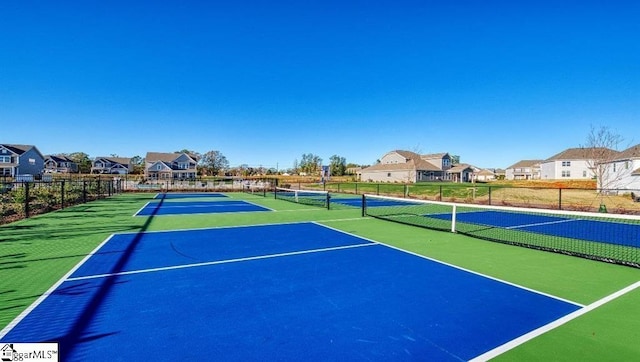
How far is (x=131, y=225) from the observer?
37.9 feet

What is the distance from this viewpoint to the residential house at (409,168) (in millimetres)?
58312

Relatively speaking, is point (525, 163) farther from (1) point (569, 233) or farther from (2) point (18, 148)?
(2) point (18, 148)

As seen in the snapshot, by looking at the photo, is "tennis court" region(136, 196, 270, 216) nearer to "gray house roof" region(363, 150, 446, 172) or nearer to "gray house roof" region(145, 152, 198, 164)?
"gray house roof" region(363, 150, 446, 172)

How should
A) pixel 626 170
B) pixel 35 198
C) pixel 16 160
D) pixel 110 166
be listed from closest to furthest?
pixel 35 198, pixel 626 170, pixel 16 160, pixel 110 166

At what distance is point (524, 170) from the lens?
Answer: 8631 centimetres

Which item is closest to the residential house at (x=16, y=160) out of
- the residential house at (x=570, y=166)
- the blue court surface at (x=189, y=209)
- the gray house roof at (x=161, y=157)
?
the gray house roof at (x=161, y=157)

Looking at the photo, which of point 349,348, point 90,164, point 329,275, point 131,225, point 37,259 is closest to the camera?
point 349,348

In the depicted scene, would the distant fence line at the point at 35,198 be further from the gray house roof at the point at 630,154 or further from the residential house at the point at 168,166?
the gray house roof at the point at 630,154

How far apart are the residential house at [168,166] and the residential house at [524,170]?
81297mm

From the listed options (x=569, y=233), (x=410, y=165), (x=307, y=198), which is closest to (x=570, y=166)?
(x=410, y=165)

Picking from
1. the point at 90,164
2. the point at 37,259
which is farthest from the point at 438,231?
the point at 90,164

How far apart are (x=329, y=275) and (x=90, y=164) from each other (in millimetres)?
102409

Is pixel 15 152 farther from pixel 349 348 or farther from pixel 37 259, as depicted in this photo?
pixel 349 348

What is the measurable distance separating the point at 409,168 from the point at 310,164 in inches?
1689
